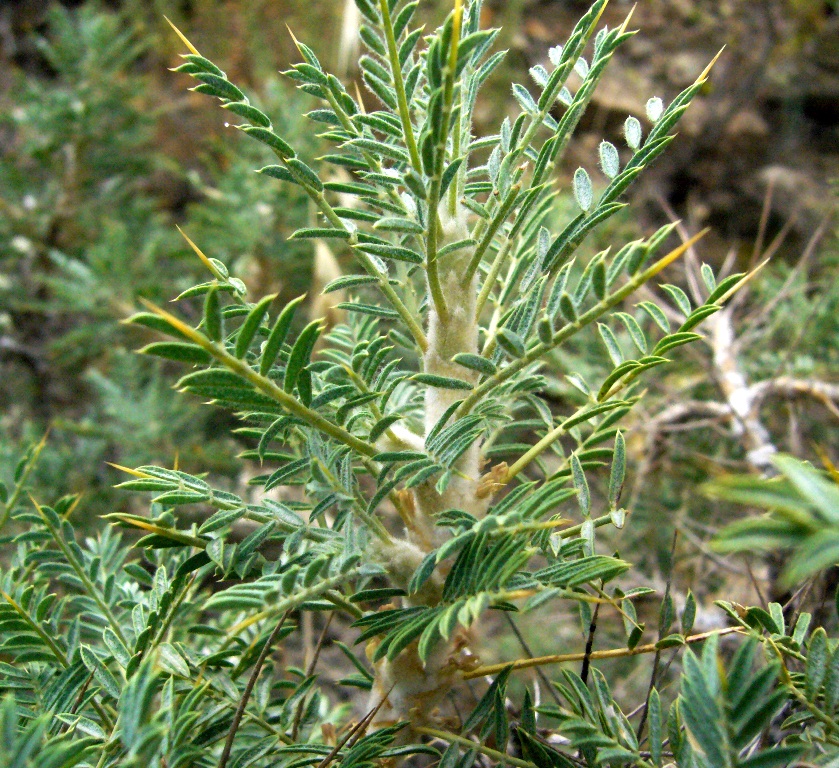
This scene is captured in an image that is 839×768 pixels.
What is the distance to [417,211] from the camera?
16.9 inches

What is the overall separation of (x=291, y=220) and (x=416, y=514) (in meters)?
0.96

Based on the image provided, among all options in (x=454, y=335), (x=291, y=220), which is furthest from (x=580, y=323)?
(x=291, y=220)

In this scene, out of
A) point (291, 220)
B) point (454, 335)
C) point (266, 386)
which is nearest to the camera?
point (266, 386)

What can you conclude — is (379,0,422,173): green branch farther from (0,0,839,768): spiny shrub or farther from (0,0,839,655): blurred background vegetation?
(0,0,839,655): blurred background vegetation

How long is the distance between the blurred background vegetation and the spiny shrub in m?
0.12

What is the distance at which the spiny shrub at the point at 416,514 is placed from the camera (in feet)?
1.11

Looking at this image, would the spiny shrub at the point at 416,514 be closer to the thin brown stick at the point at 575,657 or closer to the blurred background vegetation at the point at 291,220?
the thin brown stick at the point at 575,657

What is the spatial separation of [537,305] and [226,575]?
0.25 metres

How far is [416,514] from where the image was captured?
47 cm

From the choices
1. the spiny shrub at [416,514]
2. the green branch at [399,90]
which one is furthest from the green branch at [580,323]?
the green branch at [399,90]

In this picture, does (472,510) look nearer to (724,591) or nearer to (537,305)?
(537,305)

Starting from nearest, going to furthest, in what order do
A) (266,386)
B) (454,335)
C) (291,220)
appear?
(266,386), (454,335), (291,220)

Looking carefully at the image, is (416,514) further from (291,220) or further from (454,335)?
(291,220)

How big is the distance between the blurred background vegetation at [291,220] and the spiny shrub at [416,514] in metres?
0.12
